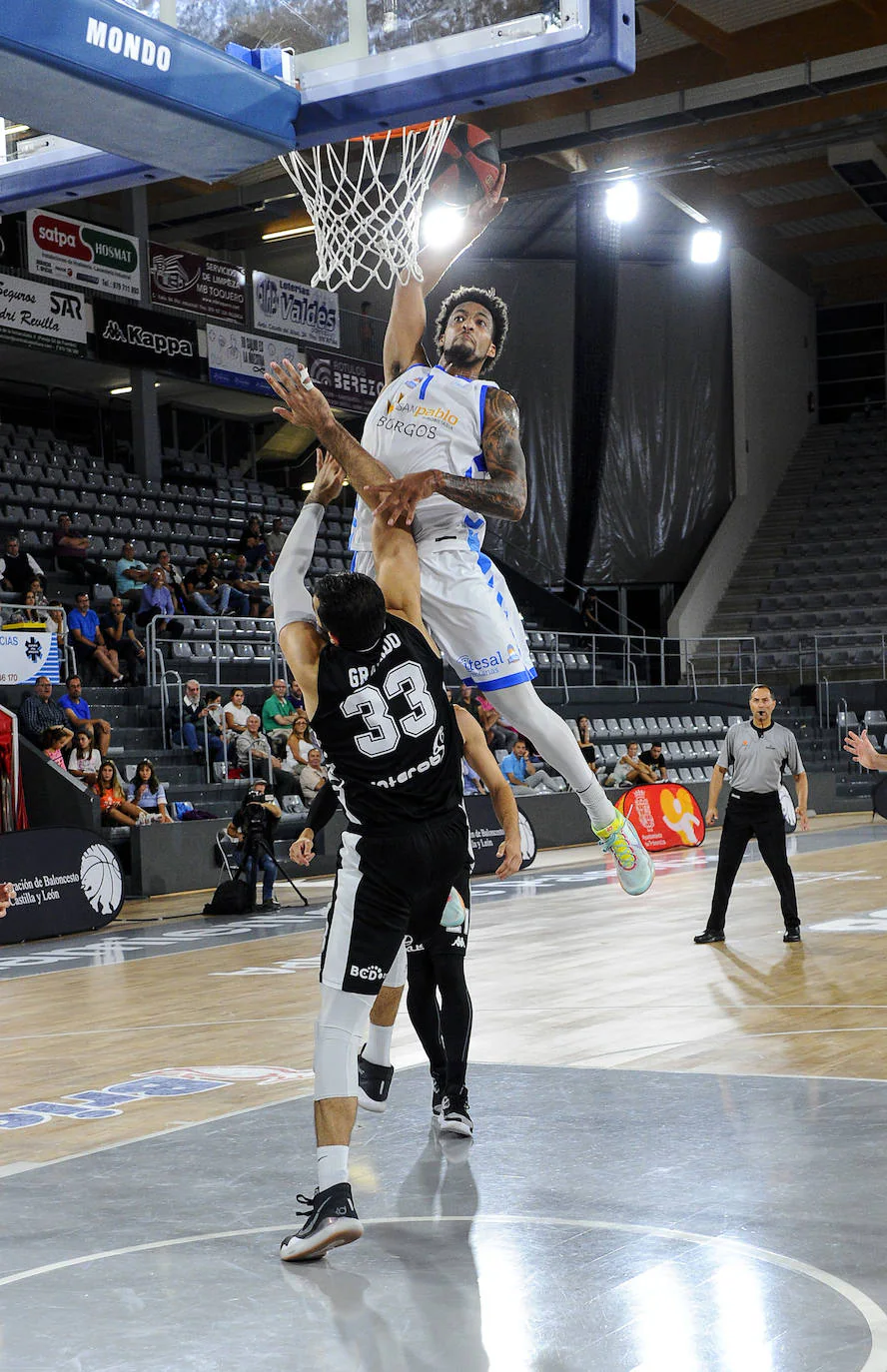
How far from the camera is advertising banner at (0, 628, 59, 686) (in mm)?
14827

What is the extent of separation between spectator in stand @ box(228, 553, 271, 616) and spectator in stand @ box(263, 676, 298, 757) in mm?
3244

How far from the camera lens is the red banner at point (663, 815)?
18000 millimetres

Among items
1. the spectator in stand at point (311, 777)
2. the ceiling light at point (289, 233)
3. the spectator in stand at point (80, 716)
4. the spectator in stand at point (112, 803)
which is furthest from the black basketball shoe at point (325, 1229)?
the ceiling light at point (289, 233)

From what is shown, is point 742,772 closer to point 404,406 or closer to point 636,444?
point 404,406

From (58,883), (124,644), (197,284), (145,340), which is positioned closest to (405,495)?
(58,883)

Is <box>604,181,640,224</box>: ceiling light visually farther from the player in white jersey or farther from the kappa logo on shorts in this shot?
the kappa logo on shorts

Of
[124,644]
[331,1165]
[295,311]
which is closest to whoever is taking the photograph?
[331,1165]

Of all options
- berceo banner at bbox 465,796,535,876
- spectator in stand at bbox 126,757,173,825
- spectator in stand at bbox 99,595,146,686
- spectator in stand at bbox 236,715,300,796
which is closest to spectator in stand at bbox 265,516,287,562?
spectator in stand at bbox 99,595,146,686

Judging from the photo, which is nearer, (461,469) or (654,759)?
(461,469)

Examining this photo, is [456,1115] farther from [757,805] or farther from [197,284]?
[197,284]

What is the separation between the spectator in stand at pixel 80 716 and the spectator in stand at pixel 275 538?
7.08m

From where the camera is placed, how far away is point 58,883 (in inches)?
480

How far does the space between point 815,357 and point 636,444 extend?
9835mm

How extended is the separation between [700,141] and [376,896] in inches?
847
